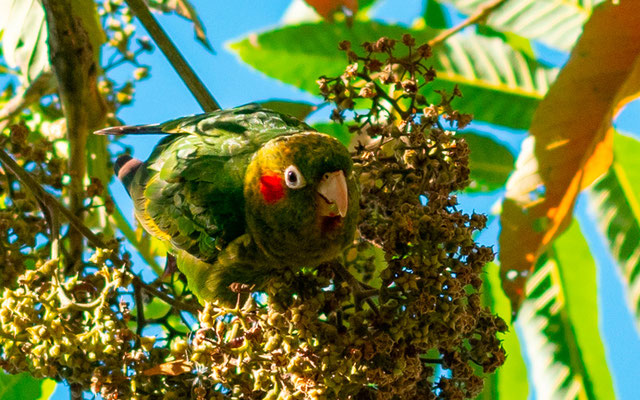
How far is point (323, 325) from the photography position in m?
2.04

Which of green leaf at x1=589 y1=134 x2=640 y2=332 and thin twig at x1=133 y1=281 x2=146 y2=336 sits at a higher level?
green leaf at x1=589 y1=134 x2=640 y2=332

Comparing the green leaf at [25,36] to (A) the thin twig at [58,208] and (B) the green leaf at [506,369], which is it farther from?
(B) the green leaf at [506,369]

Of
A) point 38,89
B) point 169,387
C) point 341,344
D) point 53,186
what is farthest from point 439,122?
point 38,89

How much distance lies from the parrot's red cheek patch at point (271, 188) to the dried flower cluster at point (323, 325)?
0.39 meters

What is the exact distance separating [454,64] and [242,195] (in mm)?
1386

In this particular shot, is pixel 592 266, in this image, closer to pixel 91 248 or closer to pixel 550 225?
pixel 550 225

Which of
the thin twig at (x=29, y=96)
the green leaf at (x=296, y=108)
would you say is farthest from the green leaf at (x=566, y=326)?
the thin twig at (x=29, y=96)

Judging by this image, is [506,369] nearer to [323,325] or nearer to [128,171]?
[323,325]

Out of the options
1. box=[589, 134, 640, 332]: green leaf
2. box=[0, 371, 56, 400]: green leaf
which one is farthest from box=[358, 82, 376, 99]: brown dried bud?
box=[0, 371, 56, 400]: green leaf

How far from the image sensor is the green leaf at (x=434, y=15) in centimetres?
427

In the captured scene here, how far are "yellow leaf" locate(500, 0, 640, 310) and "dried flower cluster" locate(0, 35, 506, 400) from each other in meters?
0.28

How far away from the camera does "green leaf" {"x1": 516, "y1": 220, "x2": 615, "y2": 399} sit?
3.14m

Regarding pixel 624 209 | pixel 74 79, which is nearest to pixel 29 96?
pixel 74 79

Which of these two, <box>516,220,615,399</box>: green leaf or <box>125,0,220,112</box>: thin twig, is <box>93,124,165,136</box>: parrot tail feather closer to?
<box>125,0,220,112</box>: thin twig
